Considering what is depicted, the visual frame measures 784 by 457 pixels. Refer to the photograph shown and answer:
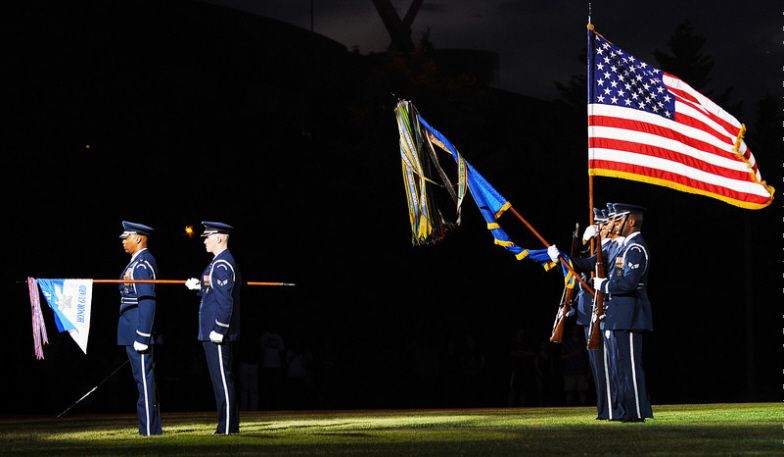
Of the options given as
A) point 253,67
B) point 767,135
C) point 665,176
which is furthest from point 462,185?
point 767,135

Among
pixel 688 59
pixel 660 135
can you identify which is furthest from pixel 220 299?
pixel 688 59

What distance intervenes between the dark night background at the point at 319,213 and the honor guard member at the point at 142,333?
12.3 m

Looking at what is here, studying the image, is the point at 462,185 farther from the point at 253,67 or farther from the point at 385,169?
the point at 253,67

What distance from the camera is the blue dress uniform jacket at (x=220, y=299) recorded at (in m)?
13.7

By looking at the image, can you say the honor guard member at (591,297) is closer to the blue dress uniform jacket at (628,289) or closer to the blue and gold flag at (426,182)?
the blue dress uniform jacket at (628,289)

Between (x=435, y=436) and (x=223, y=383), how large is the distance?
7.45ft

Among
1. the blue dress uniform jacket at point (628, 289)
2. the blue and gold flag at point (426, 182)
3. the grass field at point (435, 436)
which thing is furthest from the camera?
the blue and gold flag at point (426, 182)

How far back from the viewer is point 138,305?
14.1 metres

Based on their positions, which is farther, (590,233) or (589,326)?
(589,326)

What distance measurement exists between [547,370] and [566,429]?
51.6ft

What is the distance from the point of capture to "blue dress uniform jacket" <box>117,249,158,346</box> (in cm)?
1406

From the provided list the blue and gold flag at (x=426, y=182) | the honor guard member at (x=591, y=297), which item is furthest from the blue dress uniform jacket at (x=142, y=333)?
the honor guard member at (x=591, y=297)

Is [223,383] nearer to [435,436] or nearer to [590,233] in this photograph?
[435,436]

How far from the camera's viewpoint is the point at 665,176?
15.1 meters
